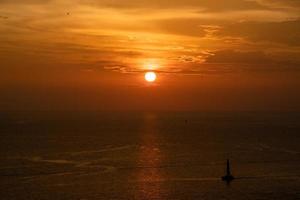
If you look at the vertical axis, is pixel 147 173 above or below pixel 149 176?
above

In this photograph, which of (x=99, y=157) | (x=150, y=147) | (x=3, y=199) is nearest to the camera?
(x=3, y=199)

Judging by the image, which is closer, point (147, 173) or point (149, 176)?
point (149, 176)

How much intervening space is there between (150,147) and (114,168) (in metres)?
56.0

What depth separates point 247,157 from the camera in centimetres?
14388

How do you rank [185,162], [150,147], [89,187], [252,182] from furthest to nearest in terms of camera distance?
[150,147] < [185,162] < [252,182] < [89,187]

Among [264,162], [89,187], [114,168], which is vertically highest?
[264,162]

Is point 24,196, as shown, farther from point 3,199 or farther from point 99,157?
point 99,157

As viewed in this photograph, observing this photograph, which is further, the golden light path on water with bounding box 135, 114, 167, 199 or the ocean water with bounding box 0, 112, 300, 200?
the ocean water with bounding box 0, 112, 300, 200

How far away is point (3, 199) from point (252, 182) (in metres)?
50.4

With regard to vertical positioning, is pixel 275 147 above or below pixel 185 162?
above

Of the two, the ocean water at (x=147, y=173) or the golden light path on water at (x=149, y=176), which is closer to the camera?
the golden light path on water at (x=149, y=176)

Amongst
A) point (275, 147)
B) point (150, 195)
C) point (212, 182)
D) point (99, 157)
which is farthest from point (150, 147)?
point (150, 195)

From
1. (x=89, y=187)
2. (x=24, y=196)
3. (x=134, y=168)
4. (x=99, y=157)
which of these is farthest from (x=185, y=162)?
(x=24, y=196)

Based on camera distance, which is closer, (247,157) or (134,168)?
(134,168)
